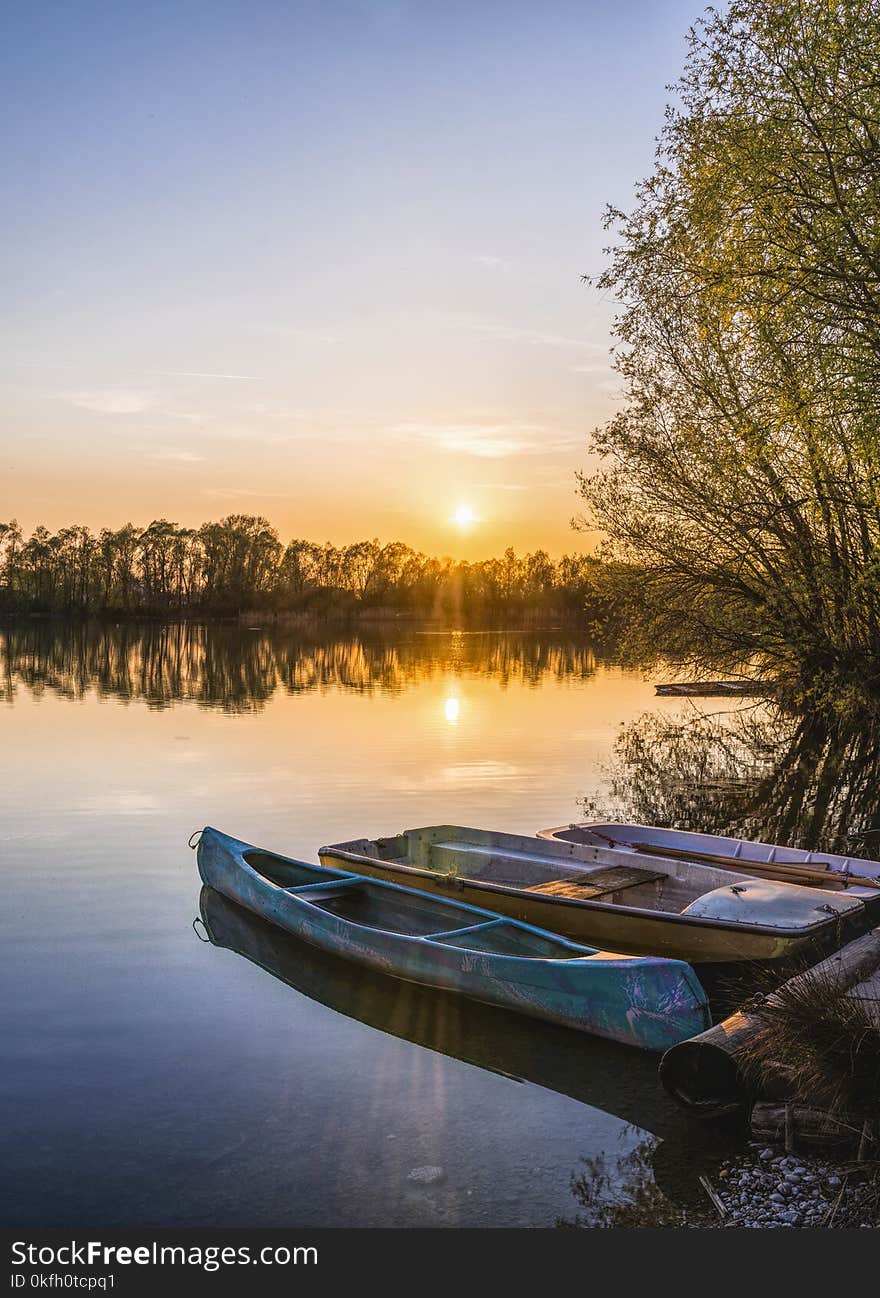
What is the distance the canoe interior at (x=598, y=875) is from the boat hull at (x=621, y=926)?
109 millimetres

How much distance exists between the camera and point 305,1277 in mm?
5578

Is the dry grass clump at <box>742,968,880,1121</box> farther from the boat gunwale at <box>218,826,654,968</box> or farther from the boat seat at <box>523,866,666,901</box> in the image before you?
the boat seat at <box>523,866,666,901</box>

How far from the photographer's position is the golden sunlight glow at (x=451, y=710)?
105 ft

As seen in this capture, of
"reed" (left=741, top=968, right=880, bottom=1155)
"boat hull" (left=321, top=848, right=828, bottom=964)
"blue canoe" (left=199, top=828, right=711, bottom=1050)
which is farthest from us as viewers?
"boat hull" (left=321, top=848, right=828, bottom=964)

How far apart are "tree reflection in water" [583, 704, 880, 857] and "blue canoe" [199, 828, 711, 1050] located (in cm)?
712

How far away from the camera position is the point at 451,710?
115ft

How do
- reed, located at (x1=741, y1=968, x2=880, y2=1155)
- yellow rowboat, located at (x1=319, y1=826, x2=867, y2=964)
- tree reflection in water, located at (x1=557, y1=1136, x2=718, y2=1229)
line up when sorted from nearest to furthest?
tree reflection in water, located at (x1=557, y1=1136, x2=718, y2=1229), reed, located at (x1=741, y1=968, x2=880, y2=1155), yellow rowboat, located at (x1=319, y1=826, x2=867, y2=964)

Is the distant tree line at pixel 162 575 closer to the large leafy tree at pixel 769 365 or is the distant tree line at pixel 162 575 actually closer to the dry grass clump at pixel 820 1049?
the large leafy tree at pixel 769 365

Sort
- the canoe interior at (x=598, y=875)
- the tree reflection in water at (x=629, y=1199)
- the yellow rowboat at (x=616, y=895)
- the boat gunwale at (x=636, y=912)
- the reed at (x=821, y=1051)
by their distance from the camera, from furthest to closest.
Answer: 1. the canoe interior at (x=598, y=875)
2. the yellow rowboat at (x=616, y=895)
3. the boat gunwale at (x=636, y=912)
4. the reed at (x=821, y=1051)
5. the tree reflection in water at (x=629, y=1199)

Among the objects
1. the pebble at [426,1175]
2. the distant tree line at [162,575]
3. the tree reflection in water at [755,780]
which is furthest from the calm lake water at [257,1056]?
the distant tree line at [162,575]

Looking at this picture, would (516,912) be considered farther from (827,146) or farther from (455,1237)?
(827,146)

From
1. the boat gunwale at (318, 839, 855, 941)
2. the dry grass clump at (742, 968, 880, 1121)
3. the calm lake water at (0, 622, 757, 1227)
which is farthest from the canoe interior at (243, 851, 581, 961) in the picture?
the dry grass clump at (742, 968, 880, 1121)

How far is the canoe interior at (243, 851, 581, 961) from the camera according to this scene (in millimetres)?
9883

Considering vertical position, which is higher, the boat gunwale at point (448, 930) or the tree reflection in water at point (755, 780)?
the boat gunwale at point (448, 930)
